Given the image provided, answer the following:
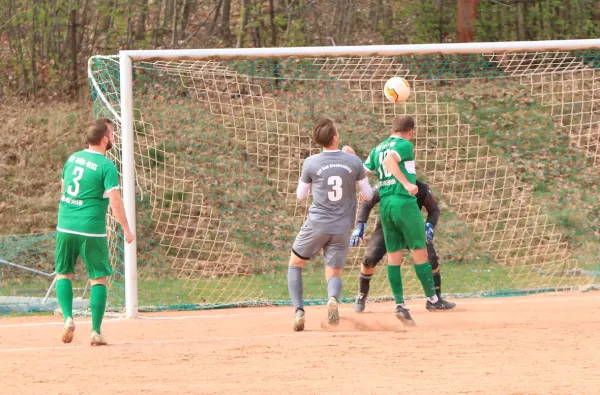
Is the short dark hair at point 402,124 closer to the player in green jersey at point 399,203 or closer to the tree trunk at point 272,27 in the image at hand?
the player in green jersey at point 399,203

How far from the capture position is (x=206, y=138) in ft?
46.5

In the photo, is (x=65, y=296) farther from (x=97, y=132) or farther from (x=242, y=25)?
(x=242, y=25)

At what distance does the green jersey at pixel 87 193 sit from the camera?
294 inches

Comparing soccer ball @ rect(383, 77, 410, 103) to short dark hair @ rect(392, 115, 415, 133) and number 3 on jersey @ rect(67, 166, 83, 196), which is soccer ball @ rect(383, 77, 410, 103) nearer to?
short dark hair @ rect(392, 115, 415, 133)

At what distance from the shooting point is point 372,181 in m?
13.3

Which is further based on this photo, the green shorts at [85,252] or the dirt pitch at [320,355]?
the green shorts at [85,252]

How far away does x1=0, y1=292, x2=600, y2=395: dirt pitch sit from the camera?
569cm

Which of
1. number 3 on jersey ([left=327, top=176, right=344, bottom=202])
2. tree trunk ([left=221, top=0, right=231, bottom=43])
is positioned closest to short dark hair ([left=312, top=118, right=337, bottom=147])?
number 3 on jersey ([left=327, top=176, right=344, bottom=202])

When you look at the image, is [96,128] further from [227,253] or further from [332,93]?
[332,93]

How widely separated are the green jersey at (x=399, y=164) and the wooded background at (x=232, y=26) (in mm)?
11807

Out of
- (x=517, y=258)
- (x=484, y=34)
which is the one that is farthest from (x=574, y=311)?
(x=484, y=34)

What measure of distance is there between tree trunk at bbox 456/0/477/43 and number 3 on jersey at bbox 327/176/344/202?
1221 centimetres

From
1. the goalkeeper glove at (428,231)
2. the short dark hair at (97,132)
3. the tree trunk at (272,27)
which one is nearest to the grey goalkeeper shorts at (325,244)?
the goalkeeper glove at (428,231)

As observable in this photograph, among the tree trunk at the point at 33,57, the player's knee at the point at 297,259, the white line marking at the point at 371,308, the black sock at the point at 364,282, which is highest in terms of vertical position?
the tree trunk at the point at 33,57
